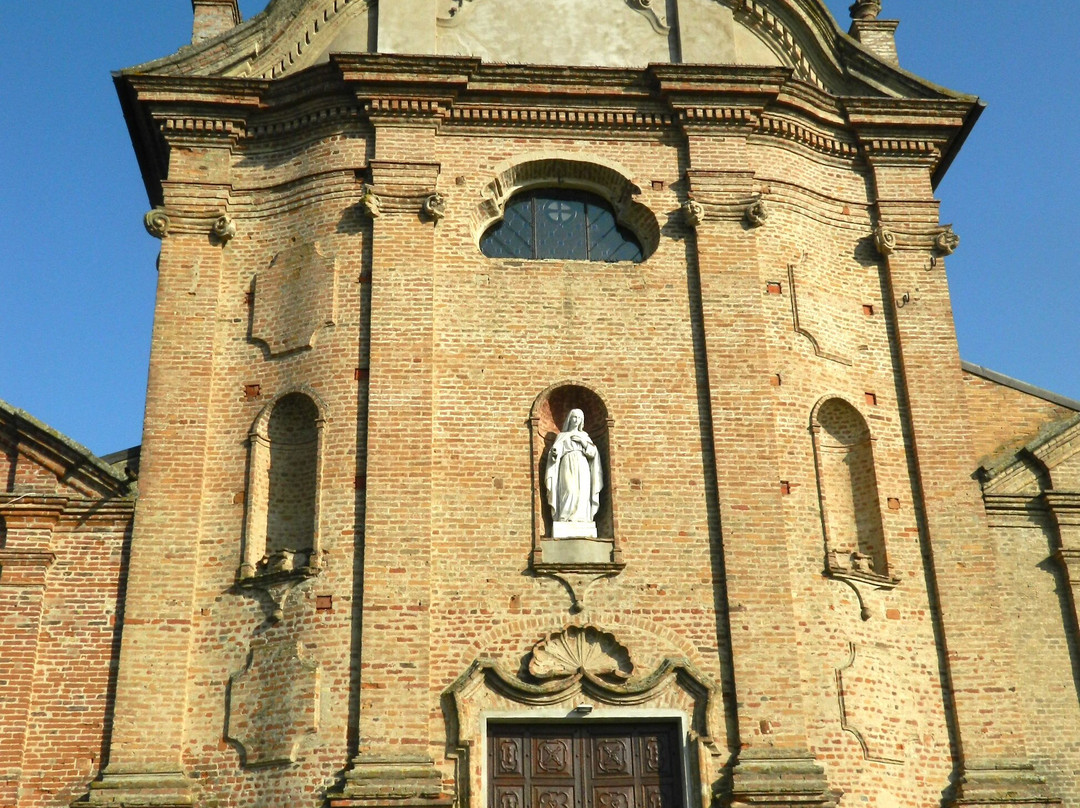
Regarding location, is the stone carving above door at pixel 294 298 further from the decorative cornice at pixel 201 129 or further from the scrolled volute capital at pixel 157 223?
the decorative cornice at pixel 201 129

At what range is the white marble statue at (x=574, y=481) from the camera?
15.6 m

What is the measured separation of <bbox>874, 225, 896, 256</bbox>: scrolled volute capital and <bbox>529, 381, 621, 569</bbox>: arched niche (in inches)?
173

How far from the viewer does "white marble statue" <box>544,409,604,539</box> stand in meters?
15.6

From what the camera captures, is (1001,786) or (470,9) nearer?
(1001,786)

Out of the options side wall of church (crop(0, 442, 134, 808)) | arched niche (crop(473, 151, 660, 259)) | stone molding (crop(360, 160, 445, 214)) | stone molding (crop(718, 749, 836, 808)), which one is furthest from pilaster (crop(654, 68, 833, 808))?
side wall of church (crop(0, 442, 134, 808))

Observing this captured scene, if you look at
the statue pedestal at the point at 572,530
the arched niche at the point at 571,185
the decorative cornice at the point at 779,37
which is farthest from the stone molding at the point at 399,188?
the decorative cornice at the point at 779,37

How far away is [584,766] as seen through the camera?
1446 centimetres

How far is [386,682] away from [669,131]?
309 inches

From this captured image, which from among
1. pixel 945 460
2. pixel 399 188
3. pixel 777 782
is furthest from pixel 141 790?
pixel 945 460

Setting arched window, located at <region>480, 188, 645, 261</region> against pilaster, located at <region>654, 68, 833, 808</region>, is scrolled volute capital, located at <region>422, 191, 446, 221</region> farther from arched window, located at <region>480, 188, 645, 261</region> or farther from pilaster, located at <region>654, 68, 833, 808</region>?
pilaster, located at <region>654, 68, 833, 808</region>

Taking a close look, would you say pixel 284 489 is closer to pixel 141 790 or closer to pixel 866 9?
pixel 141 790

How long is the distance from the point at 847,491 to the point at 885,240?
10.9 feet

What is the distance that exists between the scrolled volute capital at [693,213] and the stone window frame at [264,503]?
4973mm

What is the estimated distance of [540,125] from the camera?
17.7 metres
